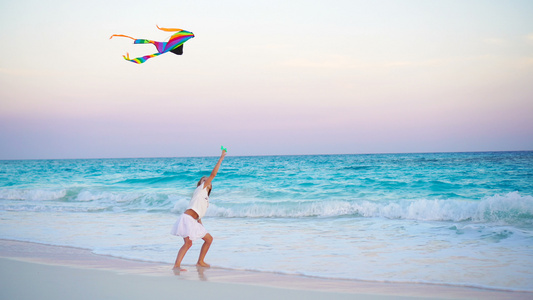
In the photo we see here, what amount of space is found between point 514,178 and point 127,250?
23612 mm

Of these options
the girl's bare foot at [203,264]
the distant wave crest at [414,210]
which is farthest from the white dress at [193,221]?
the distant wave crest at [414,210]

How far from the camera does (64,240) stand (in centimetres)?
1006

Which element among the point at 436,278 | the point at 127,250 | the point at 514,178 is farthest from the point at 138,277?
the point at 514,178

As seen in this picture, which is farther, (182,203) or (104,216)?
(182,203)

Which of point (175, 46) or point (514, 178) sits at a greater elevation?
point (175, 46)

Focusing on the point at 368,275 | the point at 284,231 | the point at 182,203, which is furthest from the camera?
the point at 182,203

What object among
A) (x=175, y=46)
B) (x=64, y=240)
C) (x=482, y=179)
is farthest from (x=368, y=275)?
(x=482, y=179)

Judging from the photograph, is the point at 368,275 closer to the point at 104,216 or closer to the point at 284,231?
the point at 284,231

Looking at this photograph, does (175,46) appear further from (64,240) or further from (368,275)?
(64,240)

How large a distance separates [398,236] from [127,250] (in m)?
5.61

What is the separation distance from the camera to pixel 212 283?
5.95 metres

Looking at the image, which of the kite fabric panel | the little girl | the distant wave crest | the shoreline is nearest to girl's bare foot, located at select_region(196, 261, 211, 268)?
the shoreline

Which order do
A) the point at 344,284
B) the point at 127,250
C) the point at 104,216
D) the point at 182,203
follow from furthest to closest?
the point at 182,203, the point at 104,216, the point at 127,250, the point at 344,284

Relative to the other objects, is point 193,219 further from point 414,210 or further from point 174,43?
point 414,210
